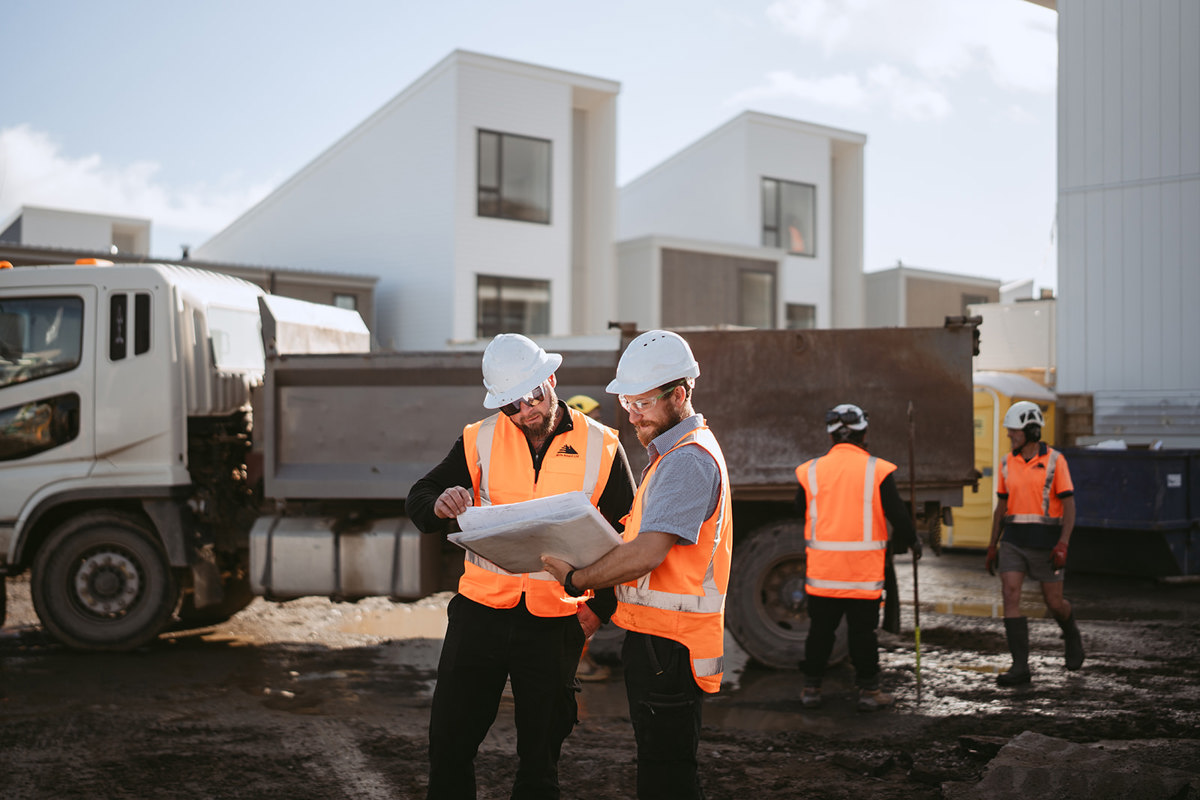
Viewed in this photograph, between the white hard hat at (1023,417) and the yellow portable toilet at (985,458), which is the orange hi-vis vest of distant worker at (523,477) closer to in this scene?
the white hard hat at (1023,417)

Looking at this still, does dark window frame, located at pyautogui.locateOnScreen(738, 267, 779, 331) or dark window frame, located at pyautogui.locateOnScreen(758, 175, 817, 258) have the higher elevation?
dark window frame, located at pyautogui.locateOnScreen(758, 175, 817, 258)

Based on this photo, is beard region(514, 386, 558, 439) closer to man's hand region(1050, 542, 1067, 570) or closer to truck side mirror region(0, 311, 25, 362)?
man's hand region(1050, 542, 1067, 570)

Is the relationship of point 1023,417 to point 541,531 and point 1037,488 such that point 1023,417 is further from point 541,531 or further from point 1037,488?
point 541,531

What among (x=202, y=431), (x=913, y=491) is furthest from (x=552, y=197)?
(x=913, y=491)

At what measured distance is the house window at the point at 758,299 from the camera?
23734 mm

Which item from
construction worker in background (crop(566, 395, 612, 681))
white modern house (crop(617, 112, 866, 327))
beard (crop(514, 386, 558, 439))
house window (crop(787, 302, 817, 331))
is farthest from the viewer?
house window (crop(787, 302, 817, 331))

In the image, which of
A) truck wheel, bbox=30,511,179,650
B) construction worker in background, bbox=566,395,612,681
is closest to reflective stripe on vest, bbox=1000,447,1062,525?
construction worker in background, bbox=566,395,612,681

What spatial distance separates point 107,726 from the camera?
18.7ft

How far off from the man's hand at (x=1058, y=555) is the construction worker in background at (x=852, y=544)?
3.77ft

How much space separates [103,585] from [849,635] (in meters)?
5.27

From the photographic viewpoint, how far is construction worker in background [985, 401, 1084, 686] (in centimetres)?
645

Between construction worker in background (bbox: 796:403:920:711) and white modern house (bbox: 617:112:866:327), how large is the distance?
15.8 metres

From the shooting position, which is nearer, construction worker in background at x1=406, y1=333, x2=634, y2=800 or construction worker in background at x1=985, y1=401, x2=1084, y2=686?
construction worker in background at x1=406, y1=333, x2=634, y2=800

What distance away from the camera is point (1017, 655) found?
6391 mm
